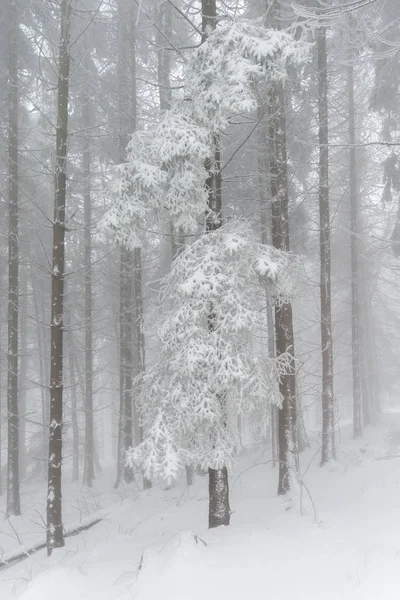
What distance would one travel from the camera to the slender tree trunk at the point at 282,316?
9.62 m

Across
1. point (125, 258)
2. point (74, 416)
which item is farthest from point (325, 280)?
point (74, 416)

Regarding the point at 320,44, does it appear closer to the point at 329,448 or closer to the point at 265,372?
the point at 265,372

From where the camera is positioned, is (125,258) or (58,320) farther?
(125,258)

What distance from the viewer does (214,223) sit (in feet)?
26.0

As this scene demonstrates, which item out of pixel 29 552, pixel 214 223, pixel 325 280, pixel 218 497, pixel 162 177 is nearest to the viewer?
pixel 162 177

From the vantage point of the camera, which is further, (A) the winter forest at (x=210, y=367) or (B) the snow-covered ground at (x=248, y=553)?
(A) the winter forest at (x=210, y=367)

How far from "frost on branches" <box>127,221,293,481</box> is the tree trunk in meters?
0.34

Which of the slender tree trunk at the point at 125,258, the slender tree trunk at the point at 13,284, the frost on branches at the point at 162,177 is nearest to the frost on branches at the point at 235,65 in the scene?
the frost on branches at the point at 162,177

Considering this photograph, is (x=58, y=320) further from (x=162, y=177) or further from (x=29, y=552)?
(x=29, y=552)

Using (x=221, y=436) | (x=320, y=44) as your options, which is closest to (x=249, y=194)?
(x=320, y=44)

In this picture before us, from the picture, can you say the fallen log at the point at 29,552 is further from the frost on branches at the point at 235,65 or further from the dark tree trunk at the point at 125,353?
the frost on branches at the point at 235,65

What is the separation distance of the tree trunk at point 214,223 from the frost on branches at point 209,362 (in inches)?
13.6

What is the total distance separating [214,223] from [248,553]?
4914 millimetres

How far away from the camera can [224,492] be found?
772cm
